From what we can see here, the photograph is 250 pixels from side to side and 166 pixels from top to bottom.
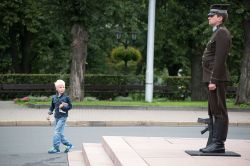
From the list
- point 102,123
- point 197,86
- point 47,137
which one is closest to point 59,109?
point 47,137

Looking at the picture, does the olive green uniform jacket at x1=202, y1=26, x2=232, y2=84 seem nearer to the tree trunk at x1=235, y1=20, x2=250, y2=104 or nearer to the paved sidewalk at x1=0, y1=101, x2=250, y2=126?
the paved sidewalk at x1=0, y1=101, x2=250, y2=126

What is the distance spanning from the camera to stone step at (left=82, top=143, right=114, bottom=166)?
387 inches

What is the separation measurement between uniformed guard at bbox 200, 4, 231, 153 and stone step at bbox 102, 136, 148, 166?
48.4 inches

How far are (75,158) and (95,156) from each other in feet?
2.72

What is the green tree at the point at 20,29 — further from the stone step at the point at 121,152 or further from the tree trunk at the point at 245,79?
the stone step at the point at 121,152

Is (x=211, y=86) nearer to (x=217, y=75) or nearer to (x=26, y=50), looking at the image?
(x=217, y=75)

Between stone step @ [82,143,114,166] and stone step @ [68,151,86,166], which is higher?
stone step @ [82,143,114,166]

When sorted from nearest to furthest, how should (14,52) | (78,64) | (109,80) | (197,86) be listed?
(78,64) < (197,86) < (109,80) < (14,52)

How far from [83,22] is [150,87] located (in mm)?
4178

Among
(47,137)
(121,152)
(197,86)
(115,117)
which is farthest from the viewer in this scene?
(197,86)

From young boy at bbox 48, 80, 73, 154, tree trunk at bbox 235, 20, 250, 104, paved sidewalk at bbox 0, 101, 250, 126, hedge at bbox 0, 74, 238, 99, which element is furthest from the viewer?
hedge at bbox 0, 74, 238, 99

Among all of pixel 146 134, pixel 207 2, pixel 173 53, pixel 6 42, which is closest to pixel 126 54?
pixel 173 53

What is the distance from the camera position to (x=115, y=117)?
19984 millimetres

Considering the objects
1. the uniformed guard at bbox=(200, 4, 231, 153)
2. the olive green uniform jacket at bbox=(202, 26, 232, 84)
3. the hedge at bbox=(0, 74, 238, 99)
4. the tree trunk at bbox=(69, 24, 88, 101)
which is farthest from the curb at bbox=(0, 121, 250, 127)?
the hedge at bbox=(0, 74, 238, 99)
